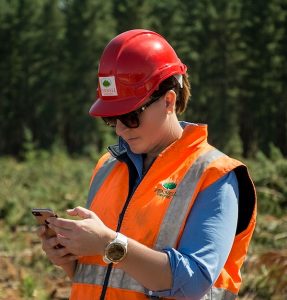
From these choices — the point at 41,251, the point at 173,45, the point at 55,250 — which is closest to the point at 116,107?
the point at 55,250

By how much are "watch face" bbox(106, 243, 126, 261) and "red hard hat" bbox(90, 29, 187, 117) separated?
451mm

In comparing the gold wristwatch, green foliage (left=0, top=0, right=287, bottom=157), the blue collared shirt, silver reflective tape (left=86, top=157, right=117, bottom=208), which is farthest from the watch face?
green foliage (left=0, top=0, right=287, bottom=157)

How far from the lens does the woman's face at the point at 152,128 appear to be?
2414 mm

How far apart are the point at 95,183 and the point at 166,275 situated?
2.02 ft

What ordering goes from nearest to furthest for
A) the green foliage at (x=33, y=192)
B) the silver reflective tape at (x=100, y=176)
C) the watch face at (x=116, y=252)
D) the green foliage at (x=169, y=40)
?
the watch face at (x=116, y=252) < the silver reflective tape at (x=100, y=176) < the green foliage at (x=33, y=192) < the green foliage at (x=169, y=40)

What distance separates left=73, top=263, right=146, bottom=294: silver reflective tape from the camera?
2361 mm

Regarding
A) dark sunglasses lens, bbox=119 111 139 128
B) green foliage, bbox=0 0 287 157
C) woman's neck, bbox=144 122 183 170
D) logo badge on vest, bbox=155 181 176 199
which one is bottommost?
green foliage, bbox=0 0 287 157

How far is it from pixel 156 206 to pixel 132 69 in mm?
445

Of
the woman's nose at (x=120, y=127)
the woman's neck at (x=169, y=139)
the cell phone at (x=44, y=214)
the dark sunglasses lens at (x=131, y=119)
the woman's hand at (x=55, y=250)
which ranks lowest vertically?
the woman's hand at (x=55, y=250)

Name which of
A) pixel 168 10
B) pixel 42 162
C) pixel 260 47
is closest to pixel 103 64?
pixel 42 162

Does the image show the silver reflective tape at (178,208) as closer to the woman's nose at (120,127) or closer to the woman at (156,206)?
the woman at (156,206)

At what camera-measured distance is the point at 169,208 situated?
2.36m

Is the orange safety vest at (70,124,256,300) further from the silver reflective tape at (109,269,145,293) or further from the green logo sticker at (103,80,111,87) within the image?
the green logo sticker at (103,80,111,87)

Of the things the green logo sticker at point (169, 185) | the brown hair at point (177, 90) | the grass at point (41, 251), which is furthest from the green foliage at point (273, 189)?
the green logo sticker at point (169, 185)
